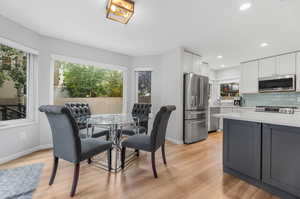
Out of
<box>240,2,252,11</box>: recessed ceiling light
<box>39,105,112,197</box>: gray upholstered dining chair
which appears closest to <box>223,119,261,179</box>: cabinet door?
<box>240,2,252,11</box>: recessed ceiling light

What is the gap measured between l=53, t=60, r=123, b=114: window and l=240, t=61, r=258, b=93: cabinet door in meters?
4.02

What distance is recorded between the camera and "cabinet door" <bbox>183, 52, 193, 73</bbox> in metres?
3.81

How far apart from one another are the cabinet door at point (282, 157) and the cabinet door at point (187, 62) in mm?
2412

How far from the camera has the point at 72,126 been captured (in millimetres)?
1655

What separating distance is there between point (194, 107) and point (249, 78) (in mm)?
2407

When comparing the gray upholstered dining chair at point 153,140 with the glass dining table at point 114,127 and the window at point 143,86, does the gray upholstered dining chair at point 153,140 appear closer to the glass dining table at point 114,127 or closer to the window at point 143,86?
the glass dining table at point 114,127

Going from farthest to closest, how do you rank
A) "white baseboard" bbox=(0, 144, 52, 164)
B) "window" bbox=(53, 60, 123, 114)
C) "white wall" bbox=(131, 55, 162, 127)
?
"white wall" bbox=(131, 55, 162, 127) → "window" bbox=(53, 60, 123, 114) → "white baseboard" bbox=(0, 144, 52, 164)

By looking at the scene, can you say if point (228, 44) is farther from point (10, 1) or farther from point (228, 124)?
point (10, 1)

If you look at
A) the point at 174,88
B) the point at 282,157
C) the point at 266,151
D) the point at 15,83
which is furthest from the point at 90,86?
the point at 282,157

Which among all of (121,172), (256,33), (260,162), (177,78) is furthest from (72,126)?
(256,33)

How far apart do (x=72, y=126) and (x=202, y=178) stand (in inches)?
74.1

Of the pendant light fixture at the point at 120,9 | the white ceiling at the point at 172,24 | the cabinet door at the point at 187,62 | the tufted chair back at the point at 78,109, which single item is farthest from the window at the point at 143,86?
the pendant light fixture at the point at 120,9

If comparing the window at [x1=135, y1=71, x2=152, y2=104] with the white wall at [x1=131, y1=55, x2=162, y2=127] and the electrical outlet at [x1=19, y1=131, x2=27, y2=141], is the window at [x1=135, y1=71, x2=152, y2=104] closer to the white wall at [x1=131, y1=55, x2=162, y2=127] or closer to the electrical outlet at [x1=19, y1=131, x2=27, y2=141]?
the white wall at [x1=131, y1=55, x2=162, y2=127]

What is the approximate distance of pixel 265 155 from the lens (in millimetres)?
1773
